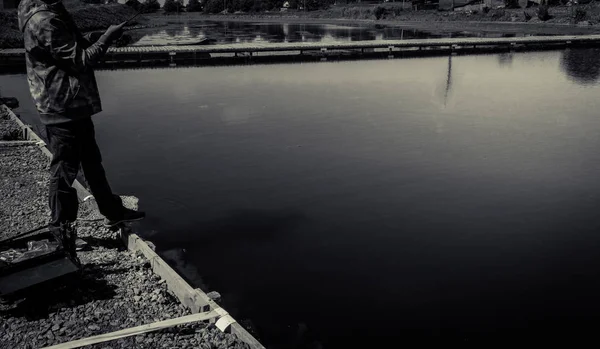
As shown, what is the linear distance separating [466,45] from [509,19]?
41928 mm

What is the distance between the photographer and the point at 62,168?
478 centimetres

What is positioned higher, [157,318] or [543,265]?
[157,318]

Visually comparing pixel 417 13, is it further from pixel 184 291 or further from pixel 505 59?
pixel 184 291

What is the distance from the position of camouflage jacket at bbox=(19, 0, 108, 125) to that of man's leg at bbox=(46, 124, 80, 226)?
0.41 ft

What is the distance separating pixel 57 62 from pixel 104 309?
214cm

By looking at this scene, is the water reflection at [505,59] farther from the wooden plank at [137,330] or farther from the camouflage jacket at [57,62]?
the wooden plank at [137,330]

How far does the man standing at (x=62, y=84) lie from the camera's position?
4422mm

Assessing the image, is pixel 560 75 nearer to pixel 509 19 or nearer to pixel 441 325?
pixel 441 325

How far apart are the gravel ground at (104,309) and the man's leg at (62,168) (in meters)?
0.65

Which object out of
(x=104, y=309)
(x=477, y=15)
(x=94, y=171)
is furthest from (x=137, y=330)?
(x=477, y=15)

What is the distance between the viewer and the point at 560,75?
73.0 feet

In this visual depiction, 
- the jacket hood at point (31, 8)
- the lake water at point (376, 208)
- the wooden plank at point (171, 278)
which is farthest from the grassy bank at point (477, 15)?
the jacket hood at point (31, 8)

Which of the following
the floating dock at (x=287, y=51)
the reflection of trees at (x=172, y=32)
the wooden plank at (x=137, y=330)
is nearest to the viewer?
the wooden plank at (x=137, y=330)

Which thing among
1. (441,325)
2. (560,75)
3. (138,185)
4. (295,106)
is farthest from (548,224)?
(560,75)
